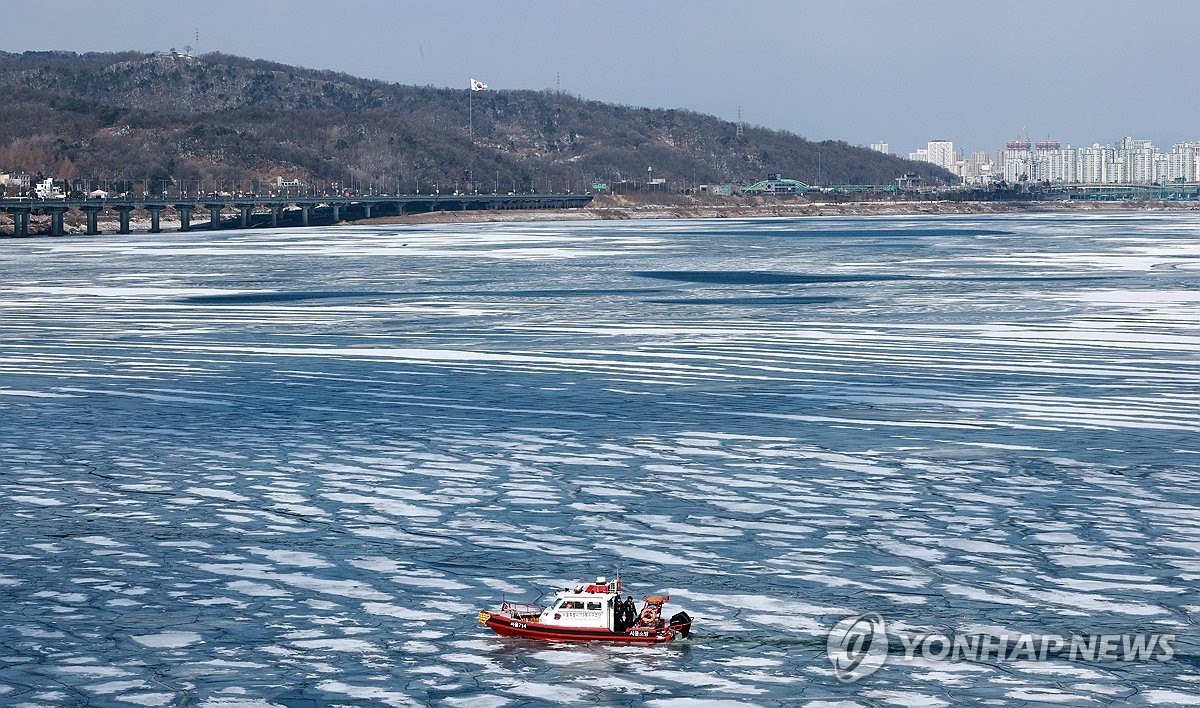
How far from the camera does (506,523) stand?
64.0 feet

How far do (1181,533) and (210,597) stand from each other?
11406mm

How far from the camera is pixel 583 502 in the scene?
20625 mm

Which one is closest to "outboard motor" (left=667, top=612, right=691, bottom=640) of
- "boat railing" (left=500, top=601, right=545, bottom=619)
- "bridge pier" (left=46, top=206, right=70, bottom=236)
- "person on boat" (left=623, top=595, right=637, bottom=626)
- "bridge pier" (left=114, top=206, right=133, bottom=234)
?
"person on boat" (left=623, top=595, right=637, bottom=626)

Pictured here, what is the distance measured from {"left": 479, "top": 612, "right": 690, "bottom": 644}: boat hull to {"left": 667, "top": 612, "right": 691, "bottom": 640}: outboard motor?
0.01 metres

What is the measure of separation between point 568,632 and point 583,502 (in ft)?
17.5

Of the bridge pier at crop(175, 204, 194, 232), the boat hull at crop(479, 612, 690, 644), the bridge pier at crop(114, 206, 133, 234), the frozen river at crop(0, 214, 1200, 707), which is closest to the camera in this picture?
the frozen river at crop(0, 214, 1200, 707)

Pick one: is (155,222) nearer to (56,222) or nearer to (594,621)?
(56,222)

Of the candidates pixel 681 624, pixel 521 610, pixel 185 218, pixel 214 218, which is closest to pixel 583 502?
pixel 521 610

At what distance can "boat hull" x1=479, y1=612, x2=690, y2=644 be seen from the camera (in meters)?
15.0

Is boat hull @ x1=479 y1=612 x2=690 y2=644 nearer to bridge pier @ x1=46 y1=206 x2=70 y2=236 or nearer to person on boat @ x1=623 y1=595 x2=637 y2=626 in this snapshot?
person on boat @ x1=623 y1=595 x2=637 y2=626

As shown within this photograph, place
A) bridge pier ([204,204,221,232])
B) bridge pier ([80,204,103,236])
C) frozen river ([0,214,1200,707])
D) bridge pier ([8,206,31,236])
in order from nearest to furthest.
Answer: frozen river ([0,214,1200,707]) → bridge pier ([8,206,31,236]) → bridge pier ([80,204,103,236]) → bridge pier ([204,204,221,232])

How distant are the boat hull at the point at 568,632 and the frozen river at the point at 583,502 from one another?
0.15 m

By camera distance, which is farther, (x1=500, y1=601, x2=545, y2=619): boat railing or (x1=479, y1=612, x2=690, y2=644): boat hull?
(x1=500, y1=601, x2=545, y2=619): boat railing

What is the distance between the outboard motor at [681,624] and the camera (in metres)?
15.0
